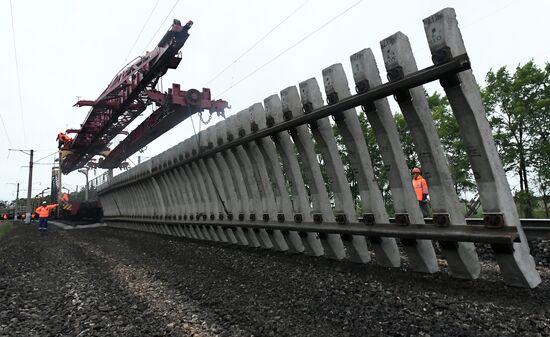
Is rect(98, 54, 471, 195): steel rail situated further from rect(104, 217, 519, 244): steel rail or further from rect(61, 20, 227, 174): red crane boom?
rect(61, 20, 227, 174): red crane boom

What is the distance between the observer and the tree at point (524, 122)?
30178mm

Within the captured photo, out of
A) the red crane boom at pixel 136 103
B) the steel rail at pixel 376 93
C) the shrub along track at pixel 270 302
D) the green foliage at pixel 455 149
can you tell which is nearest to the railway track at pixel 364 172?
the steel rail at pixel 376 93

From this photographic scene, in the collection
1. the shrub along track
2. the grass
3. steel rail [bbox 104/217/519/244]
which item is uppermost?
the grass

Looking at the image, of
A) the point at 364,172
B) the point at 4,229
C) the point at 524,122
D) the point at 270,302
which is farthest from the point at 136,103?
the point at 524,122

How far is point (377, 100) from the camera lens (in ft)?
14.3

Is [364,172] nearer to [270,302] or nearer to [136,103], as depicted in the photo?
[270,302]

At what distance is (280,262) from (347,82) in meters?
2.74

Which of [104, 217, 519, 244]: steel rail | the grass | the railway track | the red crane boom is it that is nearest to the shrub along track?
the railway track

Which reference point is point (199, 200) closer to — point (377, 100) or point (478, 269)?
point (377, 100)

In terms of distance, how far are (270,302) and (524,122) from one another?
35.6 meters

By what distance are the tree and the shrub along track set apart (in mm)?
30846

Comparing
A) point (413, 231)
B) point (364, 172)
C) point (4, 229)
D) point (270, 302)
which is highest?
point (4, 229)

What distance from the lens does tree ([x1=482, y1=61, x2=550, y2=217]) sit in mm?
30178

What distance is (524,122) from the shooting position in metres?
32.0
